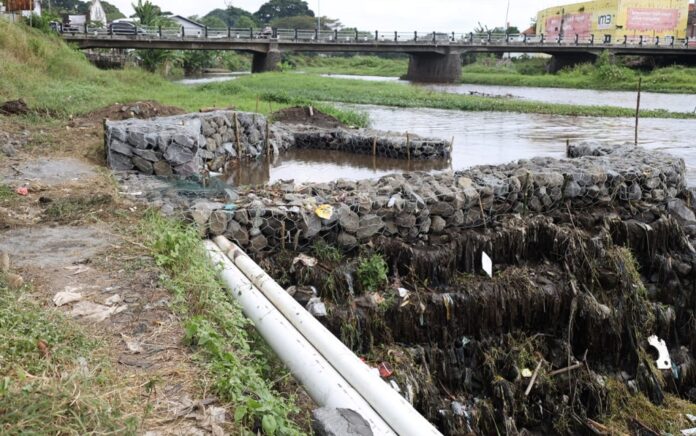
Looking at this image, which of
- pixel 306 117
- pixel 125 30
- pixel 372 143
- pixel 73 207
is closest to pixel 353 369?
pixel 73 207

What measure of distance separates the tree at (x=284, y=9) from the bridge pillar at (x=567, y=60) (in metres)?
50.7

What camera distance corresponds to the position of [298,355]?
4234mm

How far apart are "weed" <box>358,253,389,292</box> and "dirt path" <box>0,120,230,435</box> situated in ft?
8.38

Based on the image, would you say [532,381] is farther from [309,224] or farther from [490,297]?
[309,224]

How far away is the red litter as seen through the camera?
6055 mm

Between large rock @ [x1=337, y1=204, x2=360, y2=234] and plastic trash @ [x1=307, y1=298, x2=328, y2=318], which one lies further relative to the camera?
large rock @ [x1=337, y1=204, x2=360, y2=234]

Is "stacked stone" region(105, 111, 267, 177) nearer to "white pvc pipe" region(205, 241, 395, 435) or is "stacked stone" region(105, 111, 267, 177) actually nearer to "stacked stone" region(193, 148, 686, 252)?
"stacked stone" region(193, 148, 686, 252)

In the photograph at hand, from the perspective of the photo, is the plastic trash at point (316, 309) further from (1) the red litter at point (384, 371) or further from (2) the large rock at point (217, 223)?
(2) the large rock at point (217, 223)

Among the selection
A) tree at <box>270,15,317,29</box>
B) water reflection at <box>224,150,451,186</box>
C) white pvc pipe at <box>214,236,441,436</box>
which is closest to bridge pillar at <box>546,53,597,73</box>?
tree at <box>270,15,317,29</box>

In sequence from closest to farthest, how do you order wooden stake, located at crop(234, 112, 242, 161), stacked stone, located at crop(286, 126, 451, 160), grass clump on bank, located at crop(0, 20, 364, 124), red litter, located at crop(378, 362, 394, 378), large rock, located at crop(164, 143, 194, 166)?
red litter, located at crop(378, 362, 394, 378)
large rock, located at crop(164, 143, 194, 166)
wooden stake, located at crop(234, 112, 242, 161)
stacked stone, located at crop(286, 126, 451, 160)
grass clump on bank, located at crop(0, 20, 364, 124)

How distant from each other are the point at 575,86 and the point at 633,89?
13.4 feet

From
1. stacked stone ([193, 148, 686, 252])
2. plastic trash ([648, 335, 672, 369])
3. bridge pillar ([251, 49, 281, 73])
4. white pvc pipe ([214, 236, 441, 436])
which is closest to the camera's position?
white pvc pipe ([214, 236, 441, 436])

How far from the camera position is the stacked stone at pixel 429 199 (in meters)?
7.21

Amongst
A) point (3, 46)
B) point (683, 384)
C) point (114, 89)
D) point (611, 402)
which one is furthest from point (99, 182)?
point (3, 46)
